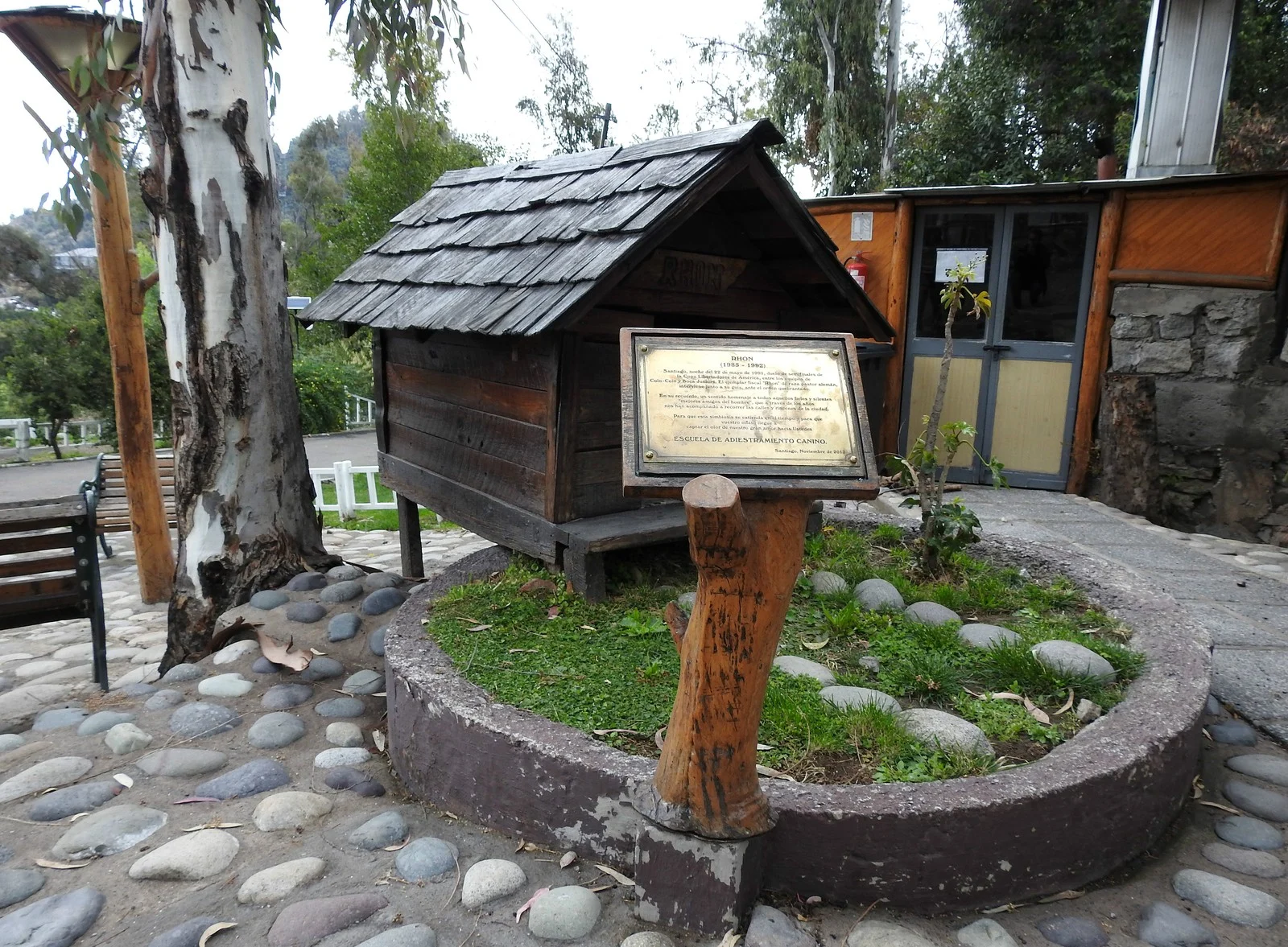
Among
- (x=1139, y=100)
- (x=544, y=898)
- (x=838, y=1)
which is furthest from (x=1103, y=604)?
(x=838, y=1)

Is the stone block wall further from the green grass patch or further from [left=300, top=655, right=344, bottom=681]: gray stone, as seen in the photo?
[left=300, top=655, right=344, bottom=681]: gray stone

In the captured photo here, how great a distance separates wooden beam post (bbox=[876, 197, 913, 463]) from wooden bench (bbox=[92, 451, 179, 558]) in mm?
6310

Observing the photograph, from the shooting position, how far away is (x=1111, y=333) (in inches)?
271

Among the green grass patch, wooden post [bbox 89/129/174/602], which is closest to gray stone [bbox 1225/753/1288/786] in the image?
the green grass patch

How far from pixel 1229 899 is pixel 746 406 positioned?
1.88 meters

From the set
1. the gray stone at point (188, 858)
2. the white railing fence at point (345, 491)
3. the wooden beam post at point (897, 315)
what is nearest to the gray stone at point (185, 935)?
the gray stone at point (188, 858)

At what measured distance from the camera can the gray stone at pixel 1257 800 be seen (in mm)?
2691

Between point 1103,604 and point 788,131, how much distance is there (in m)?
Result: 23.2

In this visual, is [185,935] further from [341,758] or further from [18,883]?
[341,758]

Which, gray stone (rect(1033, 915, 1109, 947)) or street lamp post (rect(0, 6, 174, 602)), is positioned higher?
street lamp post (rect(0, 6, 174, 602))

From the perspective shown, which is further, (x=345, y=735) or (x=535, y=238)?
(x=535, y=238)

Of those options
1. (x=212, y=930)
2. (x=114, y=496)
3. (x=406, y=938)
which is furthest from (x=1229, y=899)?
(x=114, y=496)

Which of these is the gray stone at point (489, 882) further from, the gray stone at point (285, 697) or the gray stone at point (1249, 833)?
the gray stone at point (1249, 833)

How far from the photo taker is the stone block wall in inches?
255
